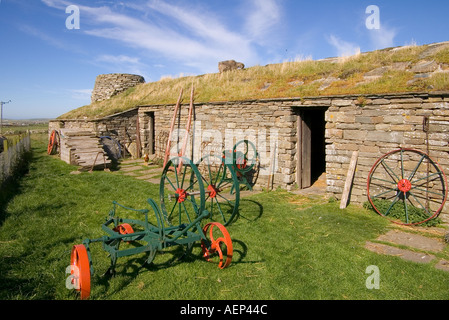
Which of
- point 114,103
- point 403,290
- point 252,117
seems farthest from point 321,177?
point 114,103

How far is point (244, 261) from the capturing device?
15.0 ft

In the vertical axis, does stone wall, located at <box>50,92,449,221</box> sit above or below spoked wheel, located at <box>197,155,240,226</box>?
above

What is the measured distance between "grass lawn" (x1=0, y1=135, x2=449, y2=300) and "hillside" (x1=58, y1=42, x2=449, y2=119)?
3.07 meters

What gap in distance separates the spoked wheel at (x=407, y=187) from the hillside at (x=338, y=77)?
1.52m

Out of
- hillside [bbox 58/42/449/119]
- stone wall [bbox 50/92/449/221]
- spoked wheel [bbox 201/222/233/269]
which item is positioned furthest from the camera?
hillside [bbox 58/42/449/119]

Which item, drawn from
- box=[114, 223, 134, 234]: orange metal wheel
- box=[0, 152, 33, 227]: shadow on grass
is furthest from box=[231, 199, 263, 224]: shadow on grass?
box=[0, 152, 33, 227]: shadow on grass

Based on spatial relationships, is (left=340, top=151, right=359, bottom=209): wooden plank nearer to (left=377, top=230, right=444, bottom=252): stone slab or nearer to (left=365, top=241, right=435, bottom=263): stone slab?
(left=377, top=230, right=444, bottom=252): stone slab

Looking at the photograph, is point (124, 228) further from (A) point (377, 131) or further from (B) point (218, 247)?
(A) point (377, 131)

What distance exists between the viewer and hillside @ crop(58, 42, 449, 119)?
6.96m

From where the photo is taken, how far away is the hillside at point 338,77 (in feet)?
22.9
